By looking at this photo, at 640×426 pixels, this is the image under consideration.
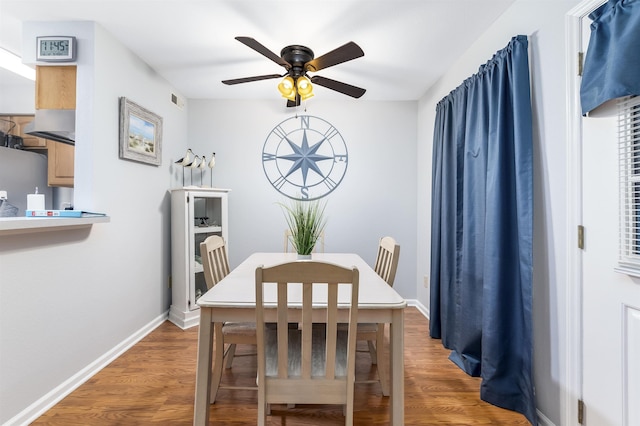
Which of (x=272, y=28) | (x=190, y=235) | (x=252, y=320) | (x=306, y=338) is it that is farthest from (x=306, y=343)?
(x=190, y=235)

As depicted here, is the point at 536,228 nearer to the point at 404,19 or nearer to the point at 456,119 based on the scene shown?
the point at 456,119

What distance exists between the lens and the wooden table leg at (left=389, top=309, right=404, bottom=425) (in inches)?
52.2

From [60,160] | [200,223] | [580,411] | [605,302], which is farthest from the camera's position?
[200,223]

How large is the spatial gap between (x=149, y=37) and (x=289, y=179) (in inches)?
72.9

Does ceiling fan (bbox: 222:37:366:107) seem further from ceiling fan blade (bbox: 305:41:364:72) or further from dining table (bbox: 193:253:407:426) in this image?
dining table (bbox: 193:253:407:426)

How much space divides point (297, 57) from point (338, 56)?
0.29m

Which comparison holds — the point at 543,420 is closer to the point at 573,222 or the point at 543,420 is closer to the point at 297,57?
the point at 573,222

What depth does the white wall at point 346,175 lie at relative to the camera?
3631 millimetres

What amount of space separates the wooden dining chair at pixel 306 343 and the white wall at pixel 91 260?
1.38m

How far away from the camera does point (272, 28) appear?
2.18 m

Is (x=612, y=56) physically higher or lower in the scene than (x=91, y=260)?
higher

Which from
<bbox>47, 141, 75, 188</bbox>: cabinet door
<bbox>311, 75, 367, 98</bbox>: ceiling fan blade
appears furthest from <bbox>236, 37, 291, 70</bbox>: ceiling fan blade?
<bbox>47, 141, 75, 188</bbox>: cabinet door

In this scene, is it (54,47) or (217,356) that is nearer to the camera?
(217,356)

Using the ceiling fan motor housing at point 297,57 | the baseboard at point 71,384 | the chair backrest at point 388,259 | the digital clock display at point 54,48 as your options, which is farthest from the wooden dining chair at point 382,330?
the digital clock display at point 54,48
